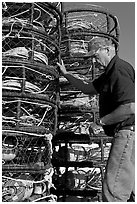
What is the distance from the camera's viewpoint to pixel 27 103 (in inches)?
149

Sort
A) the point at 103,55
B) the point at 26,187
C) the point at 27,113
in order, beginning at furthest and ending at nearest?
the point at 27,113, the point at 26,187, the point at 103,55

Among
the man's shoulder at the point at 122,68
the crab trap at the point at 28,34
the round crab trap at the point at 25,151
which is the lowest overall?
the round crab trap at the point at 25,151

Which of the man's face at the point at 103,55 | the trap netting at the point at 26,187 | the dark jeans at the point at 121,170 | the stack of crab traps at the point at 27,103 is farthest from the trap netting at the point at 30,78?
the dark jeans at the point at 121,170

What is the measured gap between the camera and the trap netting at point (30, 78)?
3.59m

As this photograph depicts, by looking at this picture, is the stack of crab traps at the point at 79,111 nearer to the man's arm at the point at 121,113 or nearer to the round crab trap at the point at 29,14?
the round crab trap at the point at 29,14

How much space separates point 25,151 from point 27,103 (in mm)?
555

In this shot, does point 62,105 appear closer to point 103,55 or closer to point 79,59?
point 79,59

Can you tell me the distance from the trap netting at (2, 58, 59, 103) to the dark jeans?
3.76 feet

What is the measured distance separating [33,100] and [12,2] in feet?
3.72

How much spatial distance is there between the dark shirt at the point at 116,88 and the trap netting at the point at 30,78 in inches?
33.1

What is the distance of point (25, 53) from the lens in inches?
149

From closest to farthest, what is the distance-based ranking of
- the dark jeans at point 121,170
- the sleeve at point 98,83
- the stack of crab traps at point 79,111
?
the dark jeans at point 121,170, the sleeve at point 98,83, the stack of crab traps at point 79,111

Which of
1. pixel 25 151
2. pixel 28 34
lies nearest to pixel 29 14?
pixel 28 34

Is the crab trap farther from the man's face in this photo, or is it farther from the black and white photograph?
the man's face
